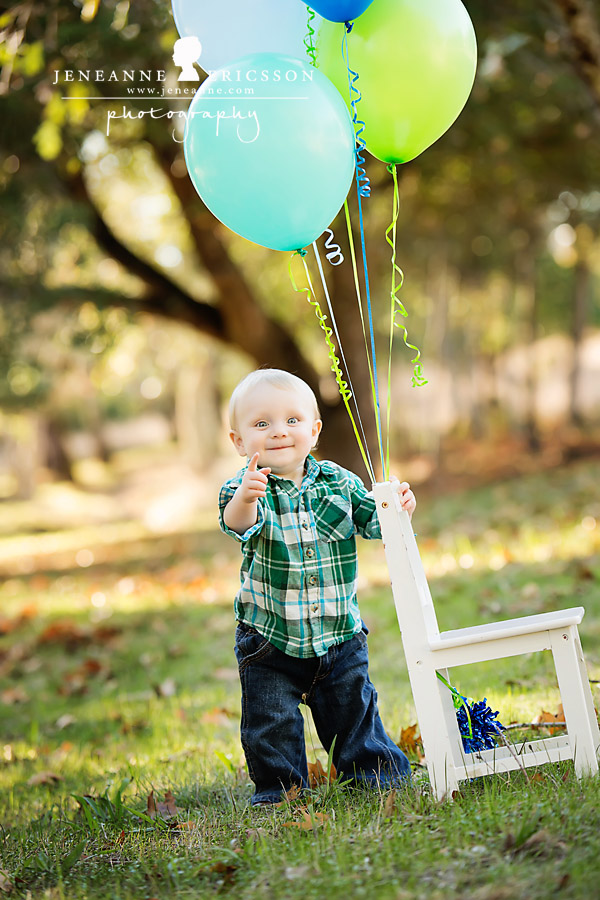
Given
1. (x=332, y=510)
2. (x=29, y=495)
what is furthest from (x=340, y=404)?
(x=29, y=495)

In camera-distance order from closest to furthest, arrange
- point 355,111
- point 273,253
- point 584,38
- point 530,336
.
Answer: point 355,111, point 584,38, point 273,253, point 530,336

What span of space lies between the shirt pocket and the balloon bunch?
161mm

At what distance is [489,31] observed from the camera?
8445 millimetres

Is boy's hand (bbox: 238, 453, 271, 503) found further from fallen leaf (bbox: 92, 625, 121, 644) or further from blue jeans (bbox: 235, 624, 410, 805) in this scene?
fallen leaf (bbox: 92, 625, 121, 644)

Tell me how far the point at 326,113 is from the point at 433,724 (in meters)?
1.96

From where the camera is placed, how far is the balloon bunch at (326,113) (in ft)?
9.36

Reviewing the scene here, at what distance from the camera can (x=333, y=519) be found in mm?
3023

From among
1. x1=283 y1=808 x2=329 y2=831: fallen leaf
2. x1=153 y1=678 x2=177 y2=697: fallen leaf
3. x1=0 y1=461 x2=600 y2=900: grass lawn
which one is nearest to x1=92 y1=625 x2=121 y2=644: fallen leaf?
x1=0 y1=461 x2=600 y2=900: grass lawn

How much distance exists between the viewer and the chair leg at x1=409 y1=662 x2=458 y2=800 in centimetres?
268

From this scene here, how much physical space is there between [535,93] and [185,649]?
7.65m

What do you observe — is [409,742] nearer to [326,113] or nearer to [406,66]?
[326,113]

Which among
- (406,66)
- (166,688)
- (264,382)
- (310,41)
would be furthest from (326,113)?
(166,688)

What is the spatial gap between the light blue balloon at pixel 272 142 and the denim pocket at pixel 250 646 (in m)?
1.37

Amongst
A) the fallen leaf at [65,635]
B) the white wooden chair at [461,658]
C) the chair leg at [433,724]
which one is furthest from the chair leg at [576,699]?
the fallen leaf at [65,635]
